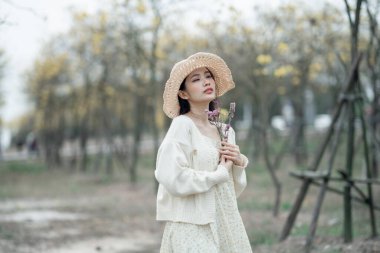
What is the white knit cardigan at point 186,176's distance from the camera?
12.5ft

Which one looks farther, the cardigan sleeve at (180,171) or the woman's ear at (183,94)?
the woman's ear at (183,94)

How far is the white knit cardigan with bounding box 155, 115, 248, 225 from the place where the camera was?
3.81 metres

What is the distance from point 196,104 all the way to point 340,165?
15.9m

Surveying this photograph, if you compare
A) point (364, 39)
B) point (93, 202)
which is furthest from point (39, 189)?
point (364, 39)

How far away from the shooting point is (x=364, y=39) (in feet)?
50.6

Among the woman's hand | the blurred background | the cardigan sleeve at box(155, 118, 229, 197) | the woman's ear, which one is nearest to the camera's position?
the cardigan sleeve at box(155, 118, 229, 197)

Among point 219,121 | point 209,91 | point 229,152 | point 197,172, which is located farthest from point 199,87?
point 197,172

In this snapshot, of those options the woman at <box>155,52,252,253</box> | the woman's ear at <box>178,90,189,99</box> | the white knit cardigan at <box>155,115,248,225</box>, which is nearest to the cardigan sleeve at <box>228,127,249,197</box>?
the woman at <box>155,52,252,253</box>

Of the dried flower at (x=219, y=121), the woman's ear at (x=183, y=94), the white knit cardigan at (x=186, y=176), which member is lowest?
the white knit cardigan at (x=186, y=176)

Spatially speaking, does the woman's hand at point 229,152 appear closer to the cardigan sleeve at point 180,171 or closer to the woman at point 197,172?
the woman at point 197,172

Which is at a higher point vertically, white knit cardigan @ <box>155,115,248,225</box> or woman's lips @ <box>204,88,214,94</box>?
woman's lips @ <box>204,88,214,94</box>

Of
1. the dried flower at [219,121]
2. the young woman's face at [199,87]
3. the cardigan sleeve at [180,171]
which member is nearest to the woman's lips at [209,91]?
the young woman's face at [199,87]

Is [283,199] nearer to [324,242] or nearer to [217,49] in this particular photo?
[217,49]

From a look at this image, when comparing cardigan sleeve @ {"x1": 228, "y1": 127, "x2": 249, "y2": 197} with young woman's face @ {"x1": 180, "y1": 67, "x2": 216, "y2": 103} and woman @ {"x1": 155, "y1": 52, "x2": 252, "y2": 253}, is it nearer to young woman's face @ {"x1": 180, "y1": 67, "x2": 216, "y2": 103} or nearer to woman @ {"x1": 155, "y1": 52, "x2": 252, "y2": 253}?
woman @ {"x1": 155, "y1": 52, "x2": 252, "y2": 253}
